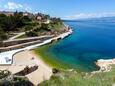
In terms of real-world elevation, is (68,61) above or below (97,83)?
below

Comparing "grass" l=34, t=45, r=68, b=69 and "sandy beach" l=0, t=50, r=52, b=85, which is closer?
"sandy beach" l=0, t=50, r=52, b=85

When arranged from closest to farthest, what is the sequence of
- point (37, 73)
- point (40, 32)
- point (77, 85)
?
point (77, 85), point (37, 73), point (40, 32)

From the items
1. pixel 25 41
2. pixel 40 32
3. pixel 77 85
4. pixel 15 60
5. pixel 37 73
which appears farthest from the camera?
pixel 40 32

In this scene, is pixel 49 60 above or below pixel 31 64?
below

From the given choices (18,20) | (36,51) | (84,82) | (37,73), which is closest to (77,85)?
(84,82)

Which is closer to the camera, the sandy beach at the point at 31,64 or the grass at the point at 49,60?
the sandy beach at the point at 31,64

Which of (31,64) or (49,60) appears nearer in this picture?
(31,64)

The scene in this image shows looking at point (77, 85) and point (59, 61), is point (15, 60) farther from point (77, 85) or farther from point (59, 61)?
point (77, 85)

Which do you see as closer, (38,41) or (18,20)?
(38,41)
